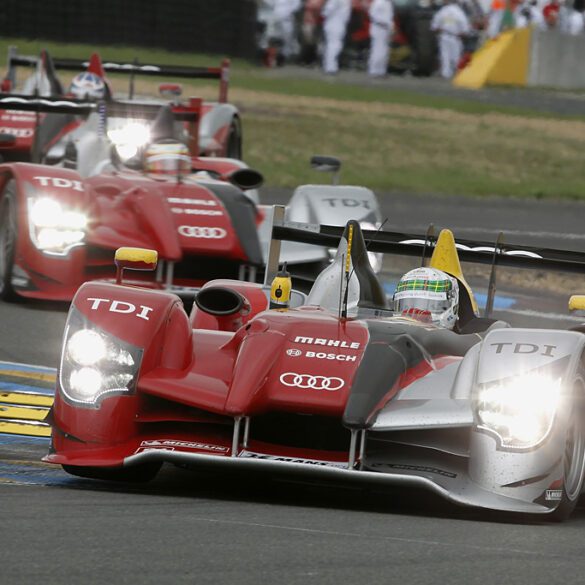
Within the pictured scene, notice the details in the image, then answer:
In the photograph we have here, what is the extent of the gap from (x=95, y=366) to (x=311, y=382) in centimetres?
86

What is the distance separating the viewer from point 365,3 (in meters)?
41.0

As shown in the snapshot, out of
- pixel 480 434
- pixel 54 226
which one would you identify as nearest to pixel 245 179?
pixel 54 226

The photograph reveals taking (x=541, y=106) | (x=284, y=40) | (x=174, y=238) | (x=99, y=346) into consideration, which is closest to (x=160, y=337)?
(x=99, y=346)

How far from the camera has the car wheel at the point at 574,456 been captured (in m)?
6.57

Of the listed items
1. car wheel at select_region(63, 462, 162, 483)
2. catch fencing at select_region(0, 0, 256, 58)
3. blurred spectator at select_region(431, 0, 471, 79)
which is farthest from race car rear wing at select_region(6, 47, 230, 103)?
blurred spectator at select_region(431, 0, 471, 79)

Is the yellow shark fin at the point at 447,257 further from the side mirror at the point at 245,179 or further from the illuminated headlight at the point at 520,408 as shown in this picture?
the side mirror at the point at 245,179

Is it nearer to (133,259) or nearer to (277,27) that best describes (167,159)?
(133,259)

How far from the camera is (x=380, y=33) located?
127ft

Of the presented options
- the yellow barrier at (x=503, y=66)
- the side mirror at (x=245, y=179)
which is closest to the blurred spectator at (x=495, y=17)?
A: the yellow barrier at (x=503, y=66)

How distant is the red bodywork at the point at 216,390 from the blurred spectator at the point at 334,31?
3192 centimetres

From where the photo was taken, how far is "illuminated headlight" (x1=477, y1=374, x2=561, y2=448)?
6.42 metres

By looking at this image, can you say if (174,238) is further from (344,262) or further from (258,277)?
(344,262)

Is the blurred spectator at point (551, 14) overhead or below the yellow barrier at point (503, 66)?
overhead

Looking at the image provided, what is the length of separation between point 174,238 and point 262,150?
41.8 ft
